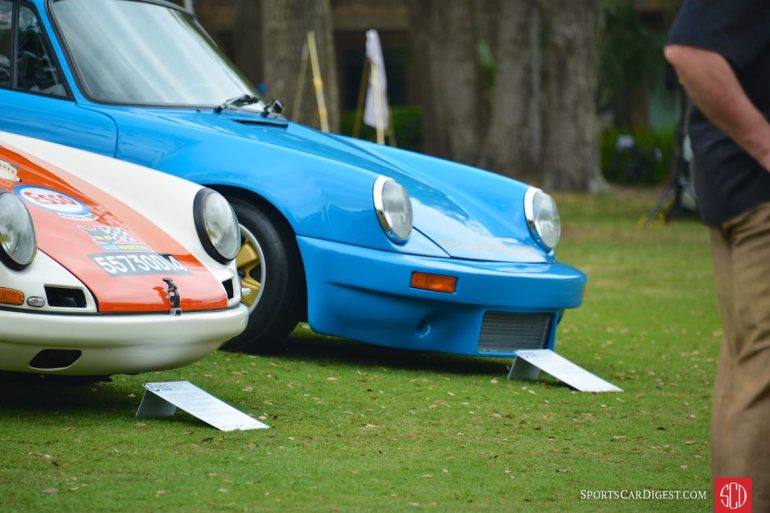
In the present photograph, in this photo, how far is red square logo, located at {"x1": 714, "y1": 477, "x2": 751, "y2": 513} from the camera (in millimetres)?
3049

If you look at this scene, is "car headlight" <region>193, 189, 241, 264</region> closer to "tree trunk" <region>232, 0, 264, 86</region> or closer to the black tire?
the black tire

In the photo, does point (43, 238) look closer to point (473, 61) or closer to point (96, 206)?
point (96, 206)

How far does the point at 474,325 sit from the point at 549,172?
16.9 metres

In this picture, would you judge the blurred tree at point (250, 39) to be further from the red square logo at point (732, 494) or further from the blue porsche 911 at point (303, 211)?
the red square logo at point (732, 494)

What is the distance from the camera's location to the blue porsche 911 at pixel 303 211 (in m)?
6.12

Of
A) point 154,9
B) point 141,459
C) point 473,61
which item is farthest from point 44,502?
point 473,61

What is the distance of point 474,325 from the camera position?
20.5ft

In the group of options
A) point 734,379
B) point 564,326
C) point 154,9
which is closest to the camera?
point 734,379

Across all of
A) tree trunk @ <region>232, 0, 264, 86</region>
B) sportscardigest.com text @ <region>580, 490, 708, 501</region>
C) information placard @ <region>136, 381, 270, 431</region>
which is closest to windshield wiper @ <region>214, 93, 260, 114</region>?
information placard @ <region>136, 381, 270, 431</region>

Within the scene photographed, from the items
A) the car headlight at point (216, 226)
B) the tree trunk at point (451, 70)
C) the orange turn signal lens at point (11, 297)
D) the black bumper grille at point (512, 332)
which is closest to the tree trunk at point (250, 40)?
the tree trunk at point (451, 70)

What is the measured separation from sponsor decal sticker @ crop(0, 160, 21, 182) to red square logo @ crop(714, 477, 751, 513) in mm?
2908

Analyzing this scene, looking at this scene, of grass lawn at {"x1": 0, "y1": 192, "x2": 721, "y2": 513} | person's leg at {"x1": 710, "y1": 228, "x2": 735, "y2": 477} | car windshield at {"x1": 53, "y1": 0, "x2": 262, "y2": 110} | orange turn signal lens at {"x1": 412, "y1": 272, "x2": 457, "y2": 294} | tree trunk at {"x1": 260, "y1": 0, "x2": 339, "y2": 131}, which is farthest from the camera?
tree trunk at {"x1": 260, "y1": 0, "x2": 339, "y2": 131}

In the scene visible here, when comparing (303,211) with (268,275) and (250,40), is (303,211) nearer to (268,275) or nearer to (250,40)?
(268,275)

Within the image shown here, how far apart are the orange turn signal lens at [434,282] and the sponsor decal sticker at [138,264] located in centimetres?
142
